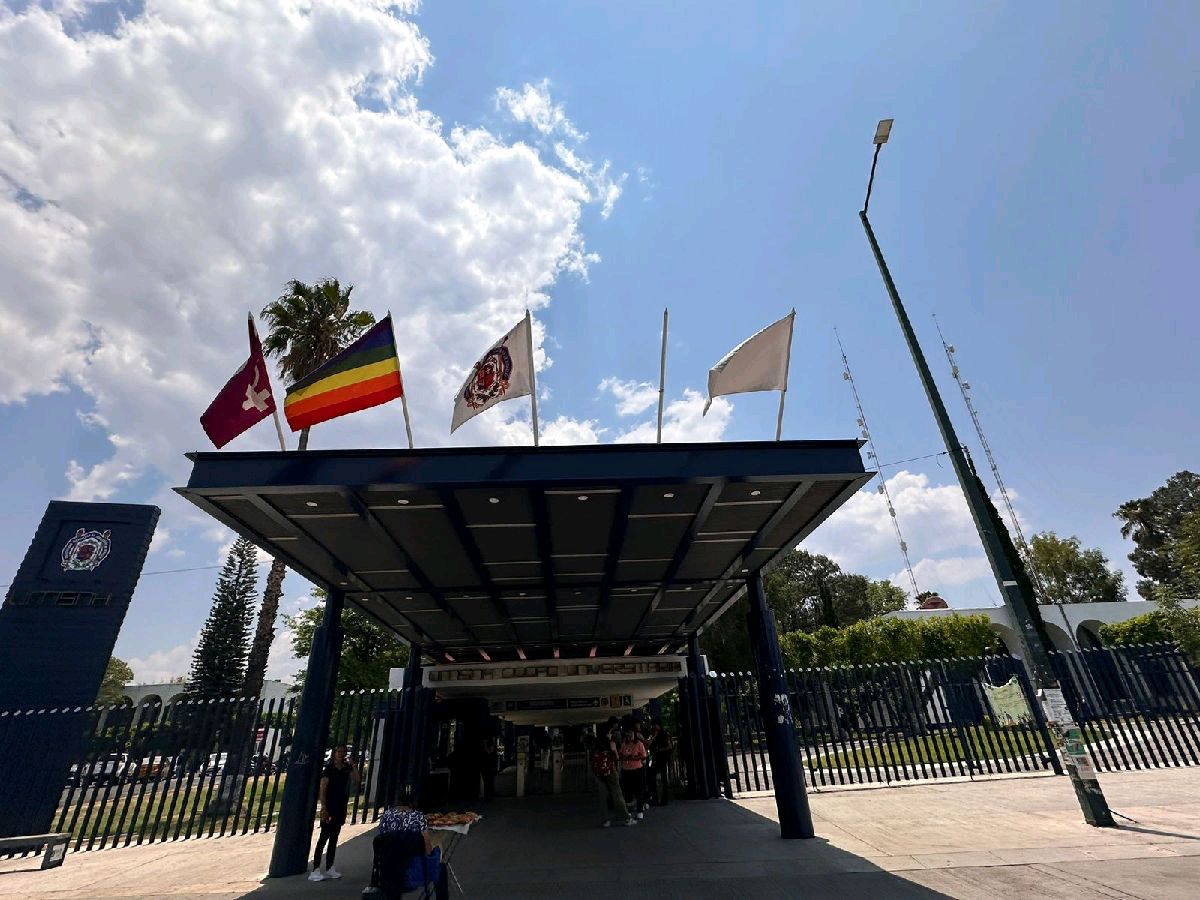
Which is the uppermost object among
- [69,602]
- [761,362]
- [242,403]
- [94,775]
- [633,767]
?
[761,362]

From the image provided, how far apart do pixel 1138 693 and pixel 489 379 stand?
17.5 meters

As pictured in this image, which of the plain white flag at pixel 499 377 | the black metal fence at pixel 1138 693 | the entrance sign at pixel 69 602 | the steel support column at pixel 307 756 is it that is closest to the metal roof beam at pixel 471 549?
the plain white flag at pixel 499 377

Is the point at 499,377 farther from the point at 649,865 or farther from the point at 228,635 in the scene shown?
the point at 228,635

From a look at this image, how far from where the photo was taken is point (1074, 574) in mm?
65812

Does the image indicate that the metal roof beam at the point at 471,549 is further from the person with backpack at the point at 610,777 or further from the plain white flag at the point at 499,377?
the person with backpack at the point at 610,777

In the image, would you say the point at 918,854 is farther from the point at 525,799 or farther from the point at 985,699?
the point at 525,799

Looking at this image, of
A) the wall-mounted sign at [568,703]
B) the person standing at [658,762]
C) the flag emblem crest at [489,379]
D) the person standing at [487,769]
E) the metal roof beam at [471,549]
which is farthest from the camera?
the wall-mounted sign at [568,703]

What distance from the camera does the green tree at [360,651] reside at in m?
36.3

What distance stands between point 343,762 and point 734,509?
23.6 feet

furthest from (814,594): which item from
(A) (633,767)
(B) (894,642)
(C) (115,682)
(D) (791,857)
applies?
(C) (115,682)

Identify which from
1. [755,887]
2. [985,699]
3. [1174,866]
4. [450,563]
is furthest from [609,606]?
[985,699]

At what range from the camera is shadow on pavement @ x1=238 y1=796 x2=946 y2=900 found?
22.6 ft

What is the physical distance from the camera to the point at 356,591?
11.0 meters

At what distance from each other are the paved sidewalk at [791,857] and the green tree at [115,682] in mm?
74658
